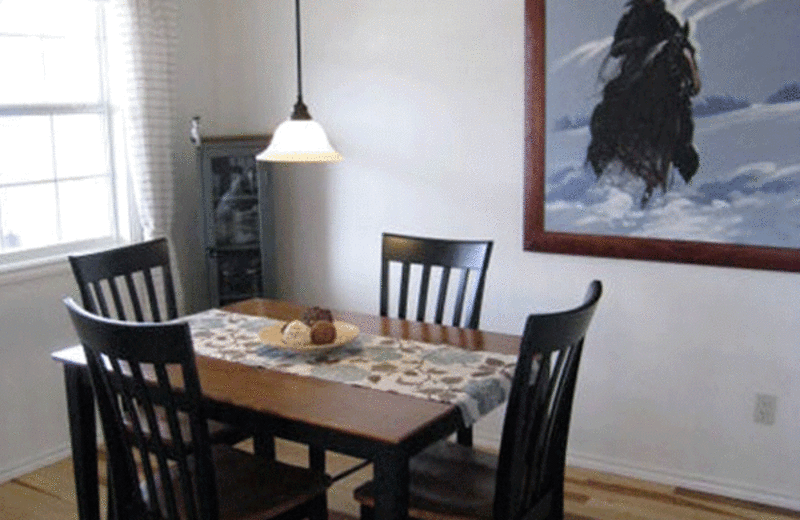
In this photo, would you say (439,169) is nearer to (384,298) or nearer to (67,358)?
(384,298)

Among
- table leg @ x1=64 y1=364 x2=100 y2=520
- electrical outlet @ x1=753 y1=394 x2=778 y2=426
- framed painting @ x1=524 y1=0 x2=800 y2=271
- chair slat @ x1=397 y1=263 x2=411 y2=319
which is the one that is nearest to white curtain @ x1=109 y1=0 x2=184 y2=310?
chair slat @ x1=397 y1=263 x2=411 y2=319

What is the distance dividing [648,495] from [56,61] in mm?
2937

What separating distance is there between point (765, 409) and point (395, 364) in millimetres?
1554

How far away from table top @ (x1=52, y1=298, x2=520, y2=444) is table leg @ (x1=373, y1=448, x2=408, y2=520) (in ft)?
0.15

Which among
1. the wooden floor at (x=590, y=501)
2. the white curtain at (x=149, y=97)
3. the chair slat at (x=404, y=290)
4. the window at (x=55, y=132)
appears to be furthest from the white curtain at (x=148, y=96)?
the chair slat at (x=404, y=290)

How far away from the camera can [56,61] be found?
3.74 meters

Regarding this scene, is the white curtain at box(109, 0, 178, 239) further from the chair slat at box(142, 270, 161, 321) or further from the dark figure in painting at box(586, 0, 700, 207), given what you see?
the dark figure in painting at box(586, 0, 700, 207)

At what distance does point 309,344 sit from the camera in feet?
A: 8.63

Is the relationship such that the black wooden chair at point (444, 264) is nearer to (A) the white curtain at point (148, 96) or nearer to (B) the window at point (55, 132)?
(A) the white curtain at point (148, 96)

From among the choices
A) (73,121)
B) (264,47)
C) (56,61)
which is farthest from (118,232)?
(264,47)

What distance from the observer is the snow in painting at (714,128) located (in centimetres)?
307

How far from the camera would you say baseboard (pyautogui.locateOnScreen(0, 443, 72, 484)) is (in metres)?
3.56

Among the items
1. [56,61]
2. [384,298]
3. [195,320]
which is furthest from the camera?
[56,61]

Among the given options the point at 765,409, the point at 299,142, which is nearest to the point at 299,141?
the point at 299,142
